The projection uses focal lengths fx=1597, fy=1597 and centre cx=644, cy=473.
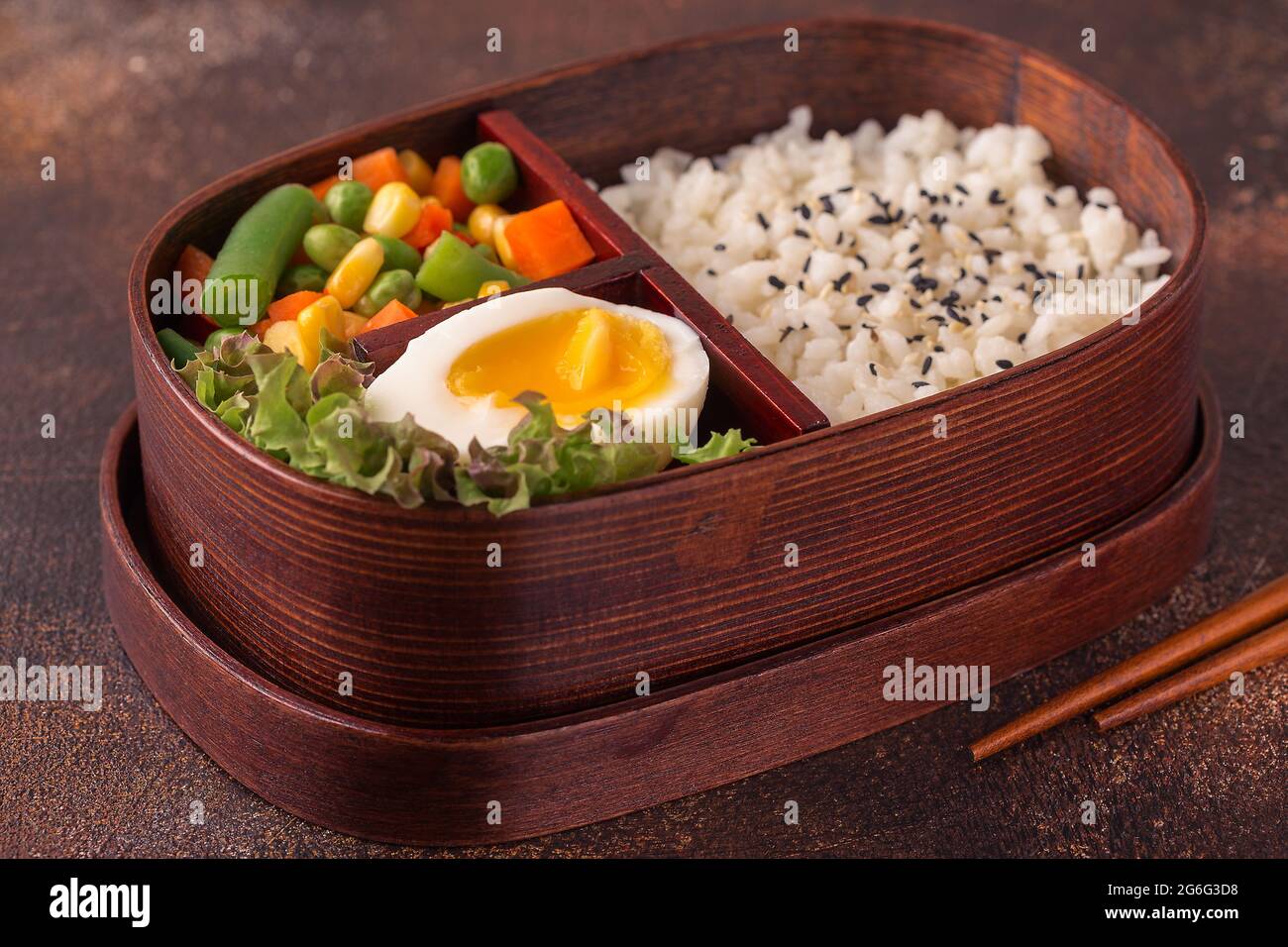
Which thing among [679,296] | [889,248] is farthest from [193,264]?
[889,248]

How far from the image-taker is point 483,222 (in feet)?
11.1

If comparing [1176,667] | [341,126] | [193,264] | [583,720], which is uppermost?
[193,264]

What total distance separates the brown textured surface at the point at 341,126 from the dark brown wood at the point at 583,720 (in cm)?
5

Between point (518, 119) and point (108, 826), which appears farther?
point (518, 119)

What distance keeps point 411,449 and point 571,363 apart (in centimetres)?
45

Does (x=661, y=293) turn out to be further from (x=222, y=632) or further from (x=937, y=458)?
(x=222, y=632)

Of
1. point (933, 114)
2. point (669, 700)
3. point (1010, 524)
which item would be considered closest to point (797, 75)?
point (933, 114)

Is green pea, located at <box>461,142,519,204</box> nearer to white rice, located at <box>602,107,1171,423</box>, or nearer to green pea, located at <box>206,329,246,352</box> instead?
white rice, located at <box>602,107,1171,423</box>

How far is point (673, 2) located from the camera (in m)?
5.40

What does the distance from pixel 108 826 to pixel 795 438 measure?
1.35m

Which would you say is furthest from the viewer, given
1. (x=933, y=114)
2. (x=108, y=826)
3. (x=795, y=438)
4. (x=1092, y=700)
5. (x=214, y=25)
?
(x=214, y=25)

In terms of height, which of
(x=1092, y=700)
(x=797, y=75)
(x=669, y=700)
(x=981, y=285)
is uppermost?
(x=797, y=75)

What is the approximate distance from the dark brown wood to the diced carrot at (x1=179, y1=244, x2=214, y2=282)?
0.43 m

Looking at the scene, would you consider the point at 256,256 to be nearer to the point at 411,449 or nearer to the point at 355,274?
the point at 355,274
